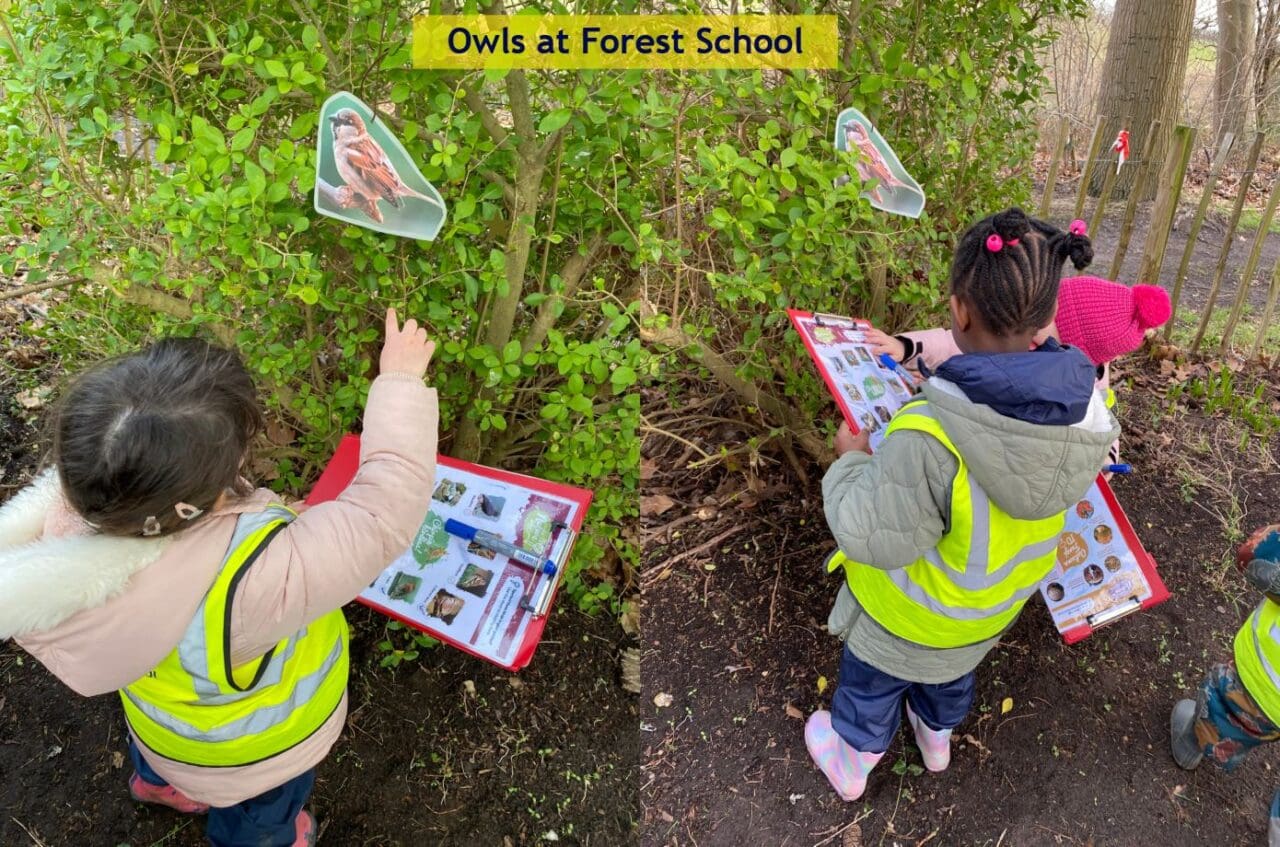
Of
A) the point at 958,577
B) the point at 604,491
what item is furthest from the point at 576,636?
the point at 958,577

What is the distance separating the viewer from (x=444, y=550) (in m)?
2.12

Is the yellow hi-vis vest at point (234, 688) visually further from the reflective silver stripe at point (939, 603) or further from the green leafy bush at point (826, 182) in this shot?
the reflective silver stripe at point (939, 603)

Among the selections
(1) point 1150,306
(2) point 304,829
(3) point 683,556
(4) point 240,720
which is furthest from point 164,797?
Result: (1) point 1150,306

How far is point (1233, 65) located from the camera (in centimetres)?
818

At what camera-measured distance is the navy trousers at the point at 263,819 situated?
1.87 meters

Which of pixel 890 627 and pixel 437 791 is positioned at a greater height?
pixel 890 627

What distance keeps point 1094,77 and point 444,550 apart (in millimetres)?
11289

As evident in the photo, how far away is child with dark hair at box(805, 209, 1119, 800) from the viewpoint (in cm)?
158

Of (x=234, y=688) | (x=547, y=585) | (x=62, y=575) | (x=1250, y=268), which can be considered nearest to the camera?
(x=62, y=575)

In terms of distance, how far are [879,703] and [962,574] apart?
1.68ft

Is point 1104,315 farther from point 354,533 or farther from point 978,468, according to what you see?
point 354,533

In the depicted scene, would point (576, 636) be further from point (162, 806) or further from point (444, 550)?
point (162, 806)

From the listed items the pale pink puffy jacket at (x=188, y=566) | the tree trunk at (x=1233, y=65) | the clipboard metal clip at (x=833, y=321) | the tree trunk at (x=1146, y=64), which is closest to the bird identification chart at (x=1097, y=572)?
the clipboard metal clip at (x=833, y=321)

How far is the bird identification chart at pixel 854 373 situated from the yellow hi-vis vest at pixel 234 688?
4.00 ft
